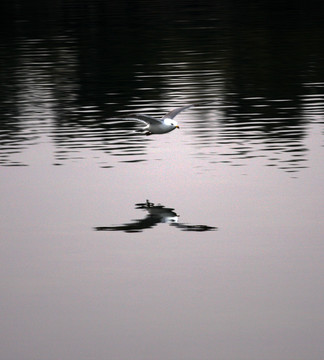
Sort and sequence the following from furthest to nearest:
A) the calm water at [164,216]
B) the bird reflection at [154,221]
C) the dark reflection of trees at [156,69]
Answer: the dark reflection of trees at [156,69] < the bird reflection at [154,221] < the calm water at [164,216]

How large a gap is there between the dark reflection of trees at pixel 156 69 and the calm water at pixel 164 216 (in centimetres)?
16

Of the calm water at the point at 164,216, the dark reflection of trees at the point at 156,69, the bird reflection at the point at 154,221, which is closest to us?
the calm water at the point at 164,216

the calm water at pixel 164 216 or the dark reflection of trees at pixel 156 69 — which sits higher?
the calm water at pixel 164 216

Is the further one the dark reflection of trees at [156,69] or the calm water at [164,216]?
the dark reflection of trees at [156,69]

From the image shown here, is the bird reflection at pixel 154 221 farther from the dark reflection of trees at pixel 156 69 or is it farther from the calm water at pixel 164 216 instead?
the dark reflection of trees at pixel 156 69

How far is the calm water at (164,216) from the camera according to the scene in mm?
16203

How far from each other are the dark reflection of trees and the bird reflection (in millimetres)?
6197


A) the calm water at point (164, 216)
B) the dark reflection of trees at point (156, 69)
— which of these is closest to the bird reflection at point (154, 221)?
the calm water at point (164, 216)

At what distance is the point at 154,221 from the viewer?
857 inches

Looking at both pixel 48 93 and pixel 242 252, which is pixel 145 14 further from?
pixel 242 252

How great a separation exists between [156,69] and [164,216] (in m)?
26.6

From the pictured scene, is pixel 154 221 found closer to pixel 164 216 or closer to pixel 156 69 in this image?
pixel 164 216

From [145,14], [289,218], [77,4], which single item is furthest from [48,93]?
[77,4]

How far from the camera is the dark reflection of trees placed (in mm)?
32656
